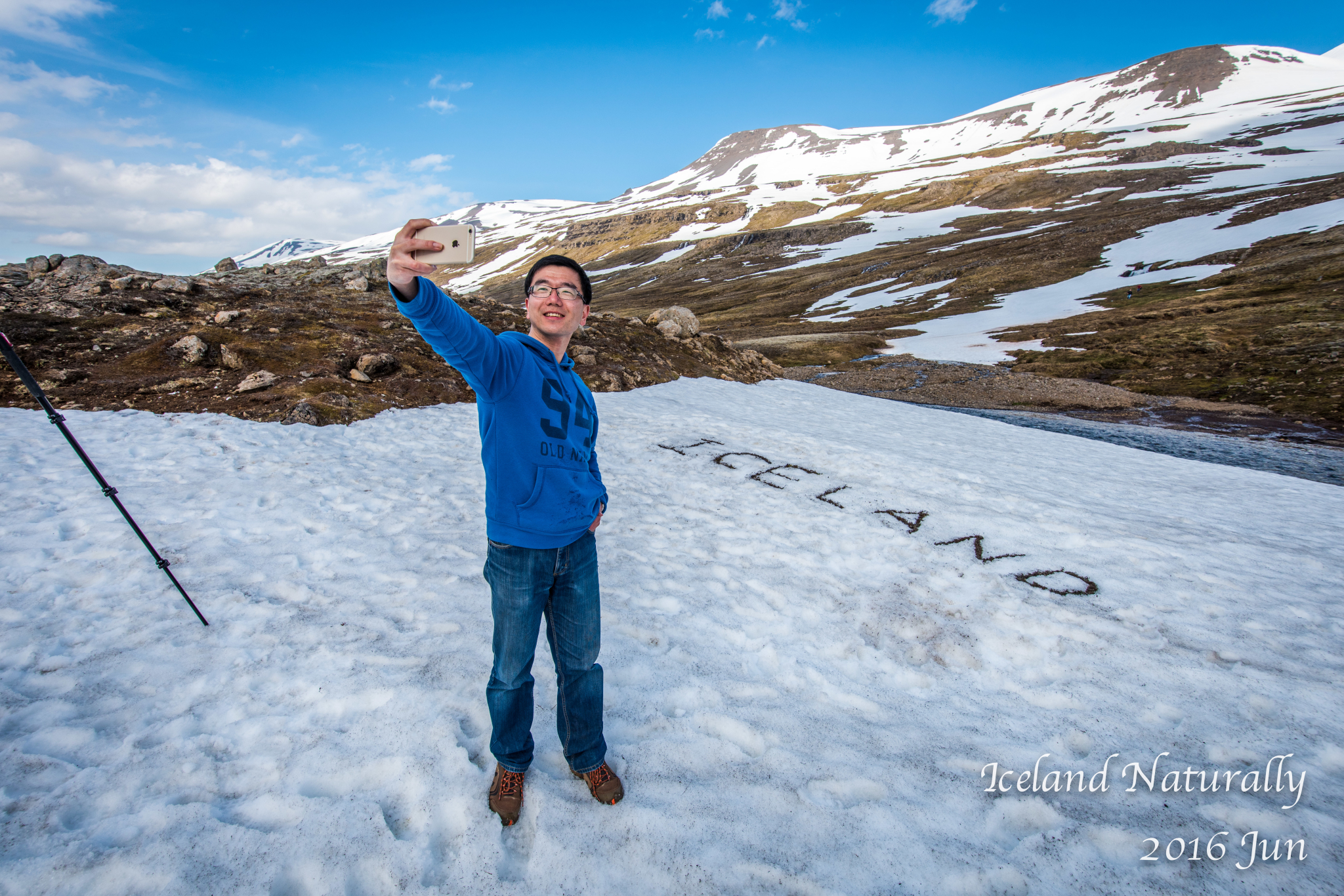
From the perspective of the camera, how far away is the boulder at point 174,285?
1508 cm

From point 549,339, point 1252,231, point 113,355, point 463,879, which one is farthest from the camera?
point 1252,231

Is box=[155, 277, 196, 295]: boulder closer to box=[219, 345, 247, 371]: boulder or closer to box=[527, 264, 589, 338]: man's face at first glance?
box=[219, 345, 247, 371]: boulder

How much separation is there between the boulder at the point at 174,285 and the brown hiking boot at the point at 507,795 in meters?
19.3

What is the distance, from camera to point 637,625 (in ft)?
18.9

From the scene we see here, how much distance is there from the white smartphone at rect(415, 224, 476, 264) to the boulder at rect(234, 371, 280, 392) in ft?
38.4

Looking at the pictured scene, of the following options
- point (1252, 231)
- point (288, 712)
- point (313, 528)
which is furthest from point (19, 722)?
point (1252, 231)

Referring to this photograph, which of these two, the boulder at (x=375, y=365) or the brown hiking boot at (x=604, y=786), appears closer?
the brown hiking boot at (x=604, y=786)

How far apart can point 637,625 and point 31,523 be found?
727 centimetres

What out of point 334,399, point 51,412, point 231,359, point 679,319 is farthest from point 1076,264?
point 51,412

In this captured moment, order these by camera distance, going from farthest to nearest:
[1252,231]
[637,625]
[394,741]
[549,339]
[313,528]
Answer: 1. [1252,231]
2. [313,528]
3. [637,625]
4. [394,741]
5. [549,339]

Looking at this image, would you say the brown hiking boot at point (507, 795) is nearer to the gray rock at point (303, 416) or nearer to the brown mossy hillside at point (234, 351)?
the gray rock at point (303, 416)

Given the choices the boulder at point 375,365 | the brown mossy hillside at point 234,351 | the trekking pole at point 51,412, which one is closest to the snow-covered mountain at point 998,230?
the brown mossy hillside at point 234,351

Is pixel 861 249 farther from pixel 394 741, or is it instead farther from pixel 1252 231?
pixel 394 741

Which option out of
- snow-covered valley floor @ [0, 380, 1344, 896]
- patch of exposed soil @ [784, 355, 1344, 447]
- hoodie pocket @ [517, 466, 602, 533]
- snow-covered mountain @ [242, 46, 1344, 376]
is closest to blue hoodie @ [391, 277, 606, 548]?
hoodie pocket @ [517, 466, 602, 533]
